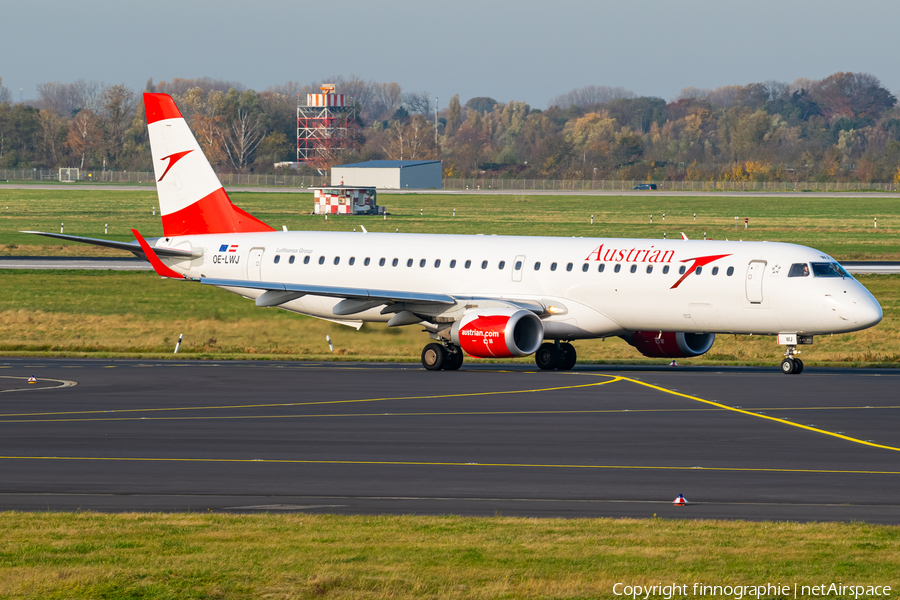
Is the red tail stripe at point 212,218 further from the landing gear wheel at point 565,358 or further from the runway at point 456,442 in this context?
the landing gear wheel at point 565,358

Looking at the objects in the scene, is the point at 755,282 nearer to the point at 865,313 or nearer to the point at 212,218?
the point at 865,313

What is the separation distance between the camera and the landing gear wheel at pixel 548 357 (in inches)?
1544

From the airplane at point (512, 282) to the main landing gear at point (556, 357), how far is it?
0.14ft

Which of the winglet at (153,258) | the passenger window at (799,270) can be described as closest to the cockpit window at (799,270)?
the passenger window at (799,270)

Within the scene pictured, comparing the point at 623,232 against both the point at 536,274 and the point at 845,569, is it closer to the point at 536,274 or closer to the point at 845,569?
the point at 536,274

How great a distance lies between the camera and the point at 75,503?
57.8 feet

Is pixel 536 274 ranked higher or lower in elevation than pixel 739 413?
higher

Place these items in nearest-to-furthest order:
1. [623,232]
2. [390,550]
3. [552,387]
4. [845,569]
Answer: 1. [845,569]
2. [390,550]
3. [552,387]
4. [623,232]

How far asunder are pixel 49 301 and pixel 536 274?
1056 inches

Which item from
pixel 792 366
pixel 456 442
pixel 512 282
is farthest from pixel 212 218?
pixel 456 442

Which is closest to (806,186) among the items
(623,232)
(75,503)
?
(623,232)

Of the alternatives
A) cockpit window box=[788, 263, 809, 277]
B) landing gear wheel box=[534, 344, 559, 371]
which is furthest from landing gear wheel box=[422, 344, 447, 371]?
cockpit window box=[788, 263, 809, 277]

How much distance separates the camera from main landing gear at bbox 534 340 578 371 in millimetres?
39219

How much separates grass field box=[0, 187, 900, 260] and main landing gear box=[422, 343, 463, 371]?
46465 millimetres
